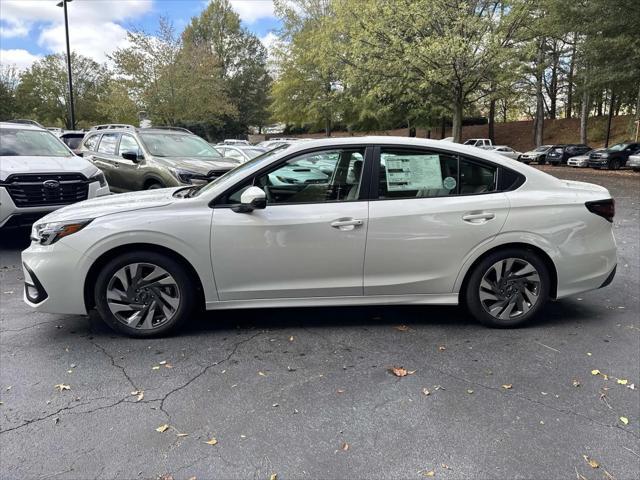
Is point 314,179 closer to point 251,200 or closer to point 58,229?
point 251,200

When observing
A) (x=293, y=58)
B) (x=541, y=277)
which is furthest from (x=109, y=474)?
(x=293, y=58)

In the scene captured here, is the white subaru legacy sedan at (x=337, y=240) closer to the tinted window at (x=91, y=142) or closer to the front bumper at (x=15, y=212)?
the front bumper at (x=15, y=212)

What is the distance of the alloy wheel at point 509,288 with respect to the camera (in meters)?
4.04

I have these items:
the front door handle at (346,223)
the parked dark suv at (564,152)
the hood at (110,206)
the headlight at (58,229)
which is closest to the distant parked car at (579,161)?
the parked dark suv at (564,152)

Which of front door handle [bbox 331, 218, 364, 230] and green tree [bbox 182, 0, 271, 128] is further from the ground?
green tree [bbox 182, 0, 271, 128]

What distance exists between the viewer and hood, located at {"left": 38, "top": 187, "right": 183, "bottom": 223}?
12.6 feet

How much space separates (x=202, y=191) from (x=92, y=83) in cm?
5114

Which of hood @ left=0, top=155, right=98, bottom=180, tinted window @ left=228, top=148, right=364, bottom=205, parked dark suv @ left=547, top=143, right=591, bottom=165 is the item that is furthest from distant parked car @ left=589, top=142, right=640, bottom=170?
tinted window @ left=228, top=148, right=364, bottom=205

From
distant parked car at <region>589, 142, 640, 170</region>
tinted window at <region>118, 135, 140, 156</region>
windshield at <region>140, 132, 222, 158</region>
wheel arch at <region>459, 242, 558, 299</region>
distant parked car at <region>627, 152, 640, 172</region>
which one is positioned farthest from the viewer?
distant parked car at <region>589, 142, 640, 170</region>

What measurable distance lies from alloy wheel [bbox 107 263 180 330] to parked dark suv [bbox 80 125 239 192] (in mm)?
4470

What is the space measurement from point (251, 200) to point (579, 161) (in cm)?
3198

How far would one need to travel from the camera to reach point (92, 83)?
157ft

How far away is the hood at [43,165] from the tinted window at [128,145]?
1.52m

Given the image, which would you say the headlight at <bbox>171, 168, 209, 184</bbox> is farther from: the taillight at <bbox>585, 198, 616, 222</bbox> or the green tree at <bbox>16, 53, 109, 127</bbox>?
the green tree at <bbox>16, 53, 109, 127</bbox>
